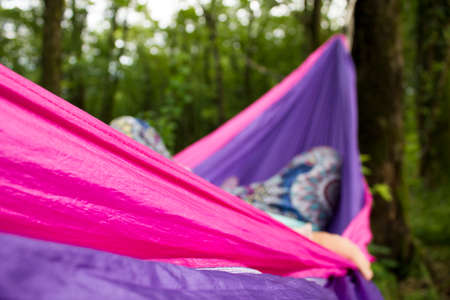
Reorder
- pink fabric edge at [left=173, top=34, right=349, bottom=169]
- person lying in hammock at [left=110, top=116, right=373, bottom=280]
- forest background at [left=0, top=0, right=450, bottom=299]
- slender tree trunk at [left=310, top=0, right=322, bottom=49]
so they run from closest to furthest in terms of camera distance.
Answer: person lying in hammock at [left=110, top=116, right=373, bottom=280]
pink fabric edge at [left=173, top=34, right=349, bottom=169]
forest background at [left=0, top=0, right=450, bottom=299]
slender tree trunk at [left=310, top=0, right=322, bottom=49]

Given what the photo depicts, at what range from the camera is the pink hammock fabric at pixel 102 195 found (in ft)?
1.69

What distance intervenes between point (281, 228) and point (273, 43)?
29.8 ft

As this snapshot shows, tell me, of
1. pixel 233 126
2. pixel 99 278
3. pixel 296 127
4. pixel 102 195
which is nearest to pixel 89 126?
pixel 102 195

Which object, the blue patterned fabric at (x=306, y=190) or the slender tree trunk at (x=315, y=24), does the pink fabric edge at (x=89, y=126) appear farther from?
the slender tree trunk at (x=315, y=24)

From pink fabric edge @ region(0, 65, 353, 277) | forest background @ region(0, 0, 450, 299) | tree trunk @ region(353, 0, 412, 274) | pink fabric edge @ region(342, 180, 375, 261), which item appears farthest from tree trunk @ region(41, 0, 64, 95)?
tree trunk @ region(353, 0, 412, 274)

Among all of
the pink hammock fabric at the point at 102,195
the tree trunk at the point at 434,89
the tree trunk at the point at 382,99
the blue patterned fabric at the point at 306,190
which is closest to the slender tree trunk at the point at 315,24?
the tree trunk at the point at 434,89

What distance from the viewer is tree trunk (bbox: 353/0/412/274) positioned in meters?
2.08

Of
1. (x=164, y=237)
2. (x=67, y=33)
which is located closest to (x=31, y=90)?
(x=164, y=237)

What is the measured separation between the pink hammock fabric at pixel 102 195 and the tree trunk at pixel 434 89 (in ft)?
9.00

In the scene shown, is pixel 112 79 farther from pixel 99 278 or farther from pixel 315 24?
pixel 99 278

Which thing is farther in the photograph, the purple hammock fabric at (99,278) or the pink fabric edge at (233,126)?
the pink fabric edge at (233,126)

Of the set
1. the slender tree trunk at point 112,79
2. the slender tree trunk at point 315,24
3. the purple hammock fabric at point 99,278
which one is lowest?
the slender tree trunk at point 112,79

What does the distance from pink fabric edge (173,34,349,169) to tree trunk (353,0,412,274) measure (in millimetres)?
537

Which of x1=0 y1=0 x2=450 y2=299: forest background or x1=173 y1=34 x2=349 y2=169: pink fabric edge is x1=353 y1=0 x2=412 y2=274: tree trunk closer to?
x1=0 y1=0 x2=450 y2=299: forest background
